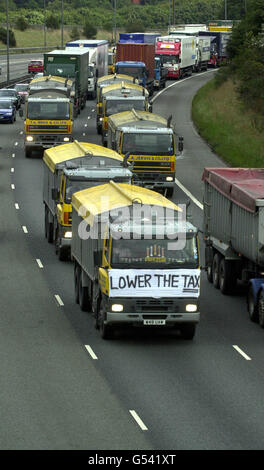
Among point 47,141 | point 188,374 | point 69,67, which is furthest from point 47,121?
point 188,374

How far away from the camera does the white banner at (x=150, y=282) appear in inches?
1003

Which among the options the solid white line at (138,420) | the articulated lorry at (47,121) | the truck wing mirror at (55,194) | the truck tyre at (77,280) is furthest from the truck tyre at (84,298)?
the articulated lorry at (47,121)

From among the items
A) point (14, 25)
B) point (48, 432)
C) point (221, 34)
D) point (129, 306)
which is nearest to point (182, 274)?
point (129, 306)

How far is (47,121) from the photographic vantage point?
203 ft

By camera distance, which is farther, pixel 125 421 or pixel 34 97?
pixel 34 97

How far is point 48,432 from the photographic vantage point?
62.6 ft

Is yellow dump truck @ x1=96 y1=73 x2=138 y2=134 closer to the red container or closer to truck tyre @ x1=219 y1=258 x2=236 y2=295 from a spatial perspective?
the red container

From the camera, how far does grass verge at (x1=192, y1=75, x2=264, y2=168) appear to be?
205 ft

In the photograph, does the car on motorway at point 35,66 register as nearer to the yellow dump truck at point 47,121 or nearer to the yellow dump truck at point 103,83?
the yellow dump truck at point 103,83

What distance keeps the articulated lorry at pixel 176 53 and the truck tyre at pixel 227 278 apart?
82143 mm

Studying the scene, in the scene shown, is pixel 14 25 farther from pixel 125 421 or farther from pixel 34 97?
pixel 125 421

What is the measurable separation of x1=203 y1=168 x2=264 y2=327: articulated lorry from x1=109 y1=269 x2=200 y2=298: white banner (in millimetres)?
3192

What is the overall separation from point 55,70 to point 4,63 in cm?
6699

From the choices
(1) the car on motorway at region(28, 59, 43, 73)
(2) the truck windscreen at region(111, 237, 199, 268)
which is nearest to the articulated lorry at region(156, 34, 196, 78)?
(1) the car on motorway at region(28, 59, 43, 73)
